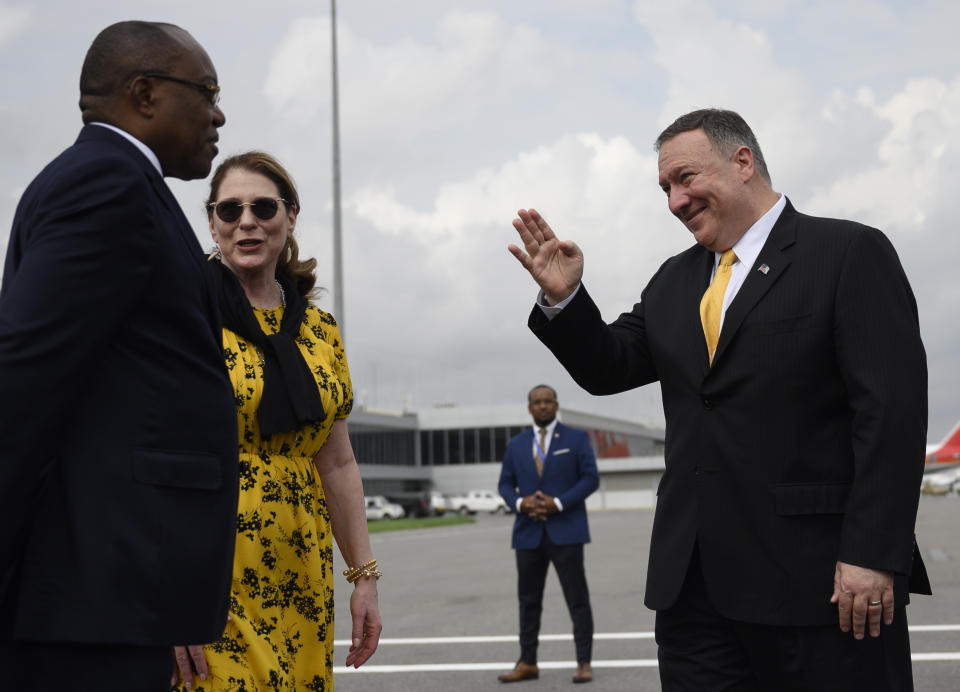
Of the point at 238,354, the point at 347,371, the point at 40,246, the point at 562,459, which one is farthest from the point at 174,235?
the point at 562,459

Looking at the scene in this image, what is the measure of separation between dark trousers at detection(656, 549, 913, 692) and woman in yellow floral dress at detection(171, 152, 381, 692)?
3.40 ft

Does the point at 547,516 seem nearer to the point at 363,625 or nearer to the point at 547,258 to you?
the point at 363,625

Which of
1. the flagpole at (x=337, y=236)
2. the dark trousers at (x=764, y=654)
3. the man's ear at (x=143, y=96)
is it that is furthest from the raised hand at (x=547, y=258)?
the flagpole at (x=337, y=236)

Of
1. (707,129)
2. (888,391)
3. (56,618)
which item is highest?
(707,129)

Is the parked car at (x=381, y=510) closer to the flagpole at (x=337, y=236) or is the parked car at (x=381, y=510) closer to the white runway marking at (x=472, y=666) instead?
the flagpole at (x=337, y=236)

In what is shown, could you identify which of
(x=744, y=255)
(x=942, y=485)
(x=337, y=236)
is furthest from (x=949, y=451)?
(x=744, y=255)

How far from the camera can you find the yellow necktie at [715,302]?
364cm

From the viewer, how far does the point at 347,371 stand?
157 inches

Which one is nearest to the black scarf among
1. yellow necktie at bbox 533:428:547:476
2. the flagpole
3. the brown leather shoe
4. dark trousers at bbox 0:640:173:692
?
dark trousers at bbox 0:640:173:692

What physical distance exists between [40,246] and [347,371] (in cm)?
197

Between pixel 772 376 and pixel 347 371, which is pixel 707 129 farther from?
pixel 347 371

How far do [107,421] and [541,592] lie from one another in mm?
6833

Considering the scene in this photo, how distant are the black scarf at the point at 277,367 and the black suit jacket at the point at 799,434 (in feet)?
4.00

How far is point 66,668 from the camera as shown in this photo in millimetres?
2057
